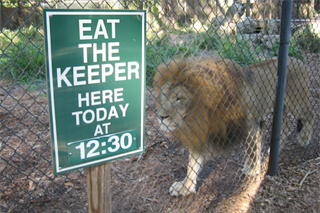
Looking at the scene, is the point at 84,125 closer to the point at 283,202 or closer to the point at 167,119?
the point at 167,119

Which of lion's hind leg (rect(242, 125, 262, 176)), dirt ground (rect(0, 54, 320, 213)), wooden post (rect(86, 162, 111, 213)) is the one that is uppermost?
wooden post (rect(86, 162, 111, 213))

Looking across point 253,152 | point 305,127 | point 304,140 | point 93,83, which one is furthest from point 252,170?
point 93,83

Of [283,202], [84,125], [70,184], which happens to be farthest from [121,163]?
[84,125]

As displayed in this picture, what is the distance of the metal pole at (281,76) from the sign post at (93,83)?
1.92m

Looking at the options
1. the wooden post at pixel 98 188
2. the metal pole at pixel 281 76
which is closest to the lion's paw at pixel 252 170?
the metal pole at pixel 281 76

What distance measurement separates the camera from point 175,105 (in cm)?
264

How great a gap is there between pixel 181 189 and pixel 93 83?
6.61 feet

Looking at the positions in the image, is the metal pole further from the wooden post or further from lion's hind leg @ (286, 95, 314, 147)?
the wooden post

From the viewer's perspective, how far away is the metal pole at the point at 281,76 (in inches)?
111

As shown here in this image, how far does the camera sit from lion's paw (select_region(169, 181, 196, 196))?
9.96ft

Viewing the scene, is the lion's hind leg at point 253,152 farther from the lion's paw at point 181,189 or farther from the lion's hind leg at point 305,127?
the lion's hind leg at point 305,127

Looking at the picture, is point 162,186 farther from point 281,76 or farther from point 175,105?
point 281,76

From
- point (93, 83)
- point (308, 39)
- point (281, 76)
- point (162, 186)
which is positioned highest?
point (93, 83)

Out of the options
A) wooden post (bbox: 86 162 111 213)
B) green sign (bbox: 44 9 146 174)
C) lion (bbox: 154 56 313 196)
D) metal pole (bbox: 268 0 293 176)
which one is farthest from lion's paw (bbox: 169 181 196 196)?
green sign (bbox: 44 9 146 174)
